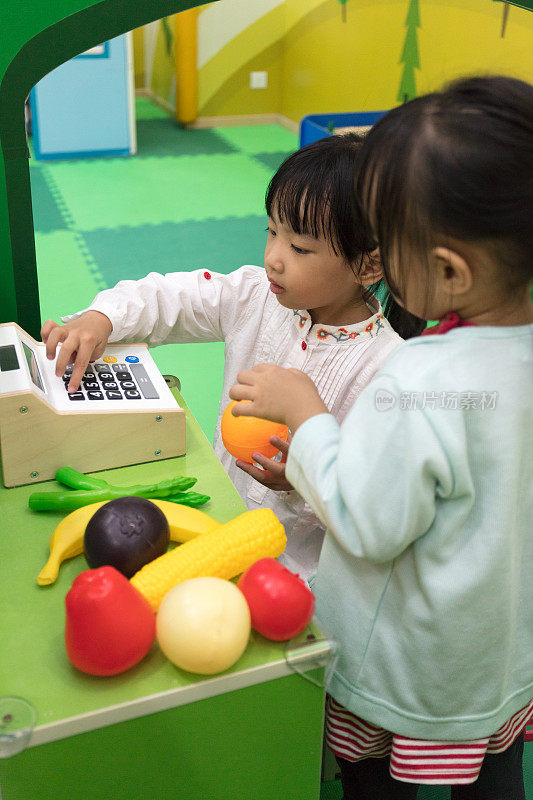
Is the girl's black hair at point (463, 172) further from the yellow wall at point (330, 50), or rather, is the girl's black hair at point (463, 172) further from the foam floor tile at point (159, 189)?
the foam floor tile at point (159, 189)

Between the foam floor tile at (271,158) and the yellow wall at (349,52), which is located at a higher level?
the yellow wall at (349,52)

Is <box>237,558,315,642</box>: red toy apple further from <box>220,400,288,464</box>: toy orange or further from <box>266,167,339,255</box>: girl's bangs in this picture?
<box>266,167,339,255</box>: girl's bangs

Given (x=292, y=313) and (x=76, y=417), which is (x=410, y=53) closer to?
(x=292, y=313)

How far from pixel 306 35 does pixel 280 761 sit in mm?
5138

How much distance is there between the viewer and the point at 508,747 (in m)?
0.94

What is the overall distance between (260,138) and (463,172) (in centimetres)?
494

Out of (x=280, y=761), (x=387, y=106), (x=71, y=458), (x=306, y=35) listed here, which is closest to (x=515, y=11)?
(x=387, y=106)

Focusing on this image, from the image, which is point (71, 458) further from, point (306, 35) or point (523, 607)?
point (306, 35)

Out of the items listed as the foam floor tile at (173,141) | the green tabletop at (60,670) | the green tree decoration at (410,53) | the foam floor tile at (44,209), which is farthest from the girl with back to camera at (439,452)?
the foam floor tile at (173,141)

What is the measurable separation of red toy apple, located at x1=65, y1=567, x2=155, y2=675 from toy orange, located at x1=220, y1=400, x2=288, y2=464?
34 cm

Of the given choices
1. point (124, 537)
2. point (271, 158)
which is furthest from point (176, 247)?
point (124, 537)

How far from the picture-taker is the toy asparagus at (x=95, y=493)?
950 millimetres

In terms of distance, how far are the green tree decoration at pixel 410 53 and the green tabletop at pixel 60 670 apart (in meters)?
3.66

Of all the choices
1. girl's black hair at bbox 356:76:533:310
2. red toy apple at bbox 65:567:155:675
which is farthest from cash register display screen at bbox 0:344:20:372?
girl's black hair at bbox 356:76:533:310
